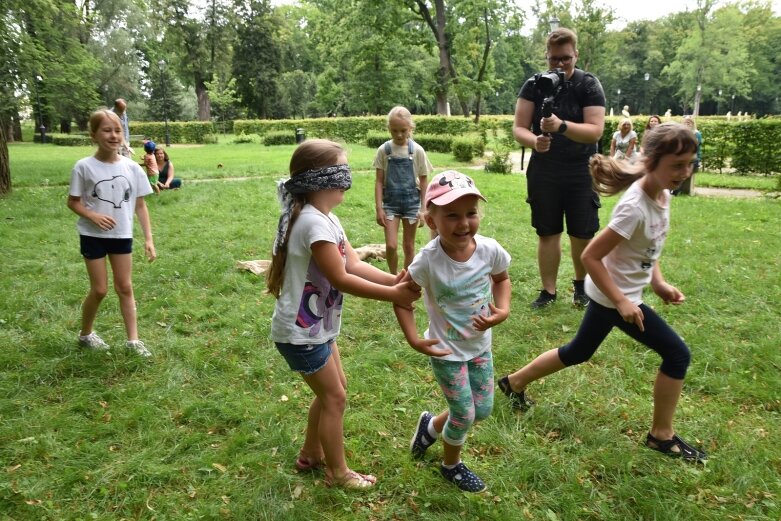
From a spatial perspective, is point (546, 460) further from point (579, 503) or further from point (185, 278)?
point (185, 278)

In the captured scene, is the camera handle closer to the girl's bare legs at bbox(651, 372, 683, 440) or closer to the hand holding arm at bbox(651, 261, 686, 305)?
the hand holding arm at bbox(651, 261, 686, 305)

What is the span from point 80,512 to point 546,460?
7.62 feet

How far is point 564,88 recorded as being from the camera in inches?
180

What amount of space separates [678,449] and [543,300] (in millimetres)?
2316

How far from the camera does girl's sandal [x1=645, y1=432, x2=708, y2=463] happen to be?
2.87 m

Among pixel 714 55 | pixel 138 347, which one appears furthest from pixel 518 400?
pixel 714 55

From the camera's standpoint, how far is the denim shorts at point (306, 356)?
2367 mm

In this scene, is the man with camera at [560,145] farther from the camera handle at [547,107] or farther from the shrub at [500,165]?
the shrub at [500,165]

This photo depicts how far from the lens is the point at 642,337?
2.81 metres

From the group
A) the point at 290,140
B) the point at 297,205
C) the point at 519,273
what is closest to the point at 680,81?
the point at 290,140

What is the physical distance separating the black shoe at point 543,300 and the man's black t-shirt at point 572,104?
1.28 m

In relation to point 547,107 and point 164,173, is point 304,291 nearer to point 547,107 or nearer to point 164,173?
point 547,107

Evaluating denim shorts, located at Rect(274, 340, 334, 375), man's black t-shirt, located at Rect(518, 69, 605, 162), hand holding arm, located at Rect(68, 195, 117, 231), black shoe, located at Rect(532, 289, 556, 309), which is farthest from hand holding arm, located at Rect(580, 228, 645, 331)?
hand holding arm, located at Rect(68, 195, 117, 231)

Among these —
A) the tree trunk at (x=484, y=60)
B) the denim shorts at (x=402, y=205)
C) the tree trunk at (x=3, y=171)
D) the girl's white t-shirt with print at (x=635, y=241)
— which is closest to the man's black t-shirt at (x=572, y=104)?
the denim shorts at (x=402, y=205)
